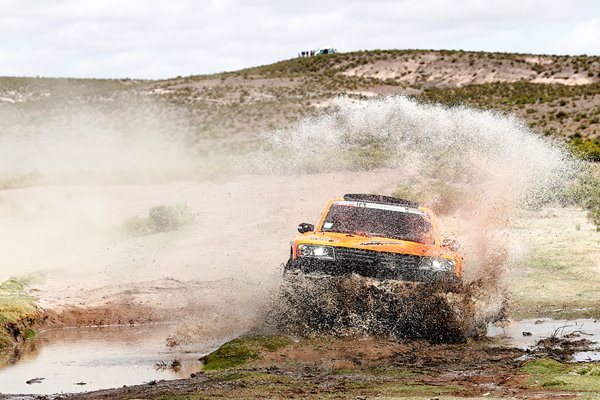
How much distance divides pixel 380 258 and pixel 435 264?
77 centimetres

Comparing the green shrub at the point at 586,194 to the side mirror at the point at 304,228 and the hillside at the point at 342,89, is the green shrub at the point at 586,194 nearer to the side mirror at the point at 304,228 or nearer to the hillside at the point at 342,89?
the side mirror at the point at 304,228

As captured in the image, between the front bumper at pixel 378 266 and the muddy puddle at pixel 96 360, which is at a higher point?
the front bumper at pixel 378 266

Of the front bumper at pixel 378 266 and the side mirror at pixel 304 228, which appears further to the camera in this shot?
the side mirror at pixel 304 228

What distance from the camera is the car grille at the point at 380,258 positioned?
14.5 metres

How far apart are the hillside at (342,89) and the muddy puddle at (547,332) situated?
40.6 m

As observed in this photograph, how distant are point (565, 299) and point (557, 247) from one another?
5.01 meters

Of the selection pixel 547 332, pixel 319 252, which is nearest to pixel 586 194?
pixel 547 332

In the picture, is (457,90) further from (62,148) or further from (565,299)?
(565,299)

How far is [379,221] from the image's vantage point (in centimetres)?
1603

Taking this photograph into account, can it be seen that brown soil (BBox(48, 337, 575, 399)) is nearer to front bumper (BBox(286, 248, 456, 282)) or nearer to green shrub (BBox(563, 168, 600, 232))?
front bumper (BBox(286, 248, 456, 282))

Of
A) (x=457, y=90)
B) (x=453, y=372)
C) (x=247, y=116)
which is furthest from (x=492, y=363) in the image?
(x=457, y=90)

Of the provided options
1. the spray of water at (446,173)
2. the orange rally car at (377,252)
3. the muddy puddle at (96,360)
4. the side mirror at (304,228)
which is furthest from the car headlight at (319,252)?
the muddy puddle at (96,360)

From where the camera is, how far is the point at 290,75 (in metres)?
104

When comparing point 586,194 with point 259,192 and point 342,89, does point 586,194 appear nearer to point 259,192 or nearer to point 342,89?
point 259,192
